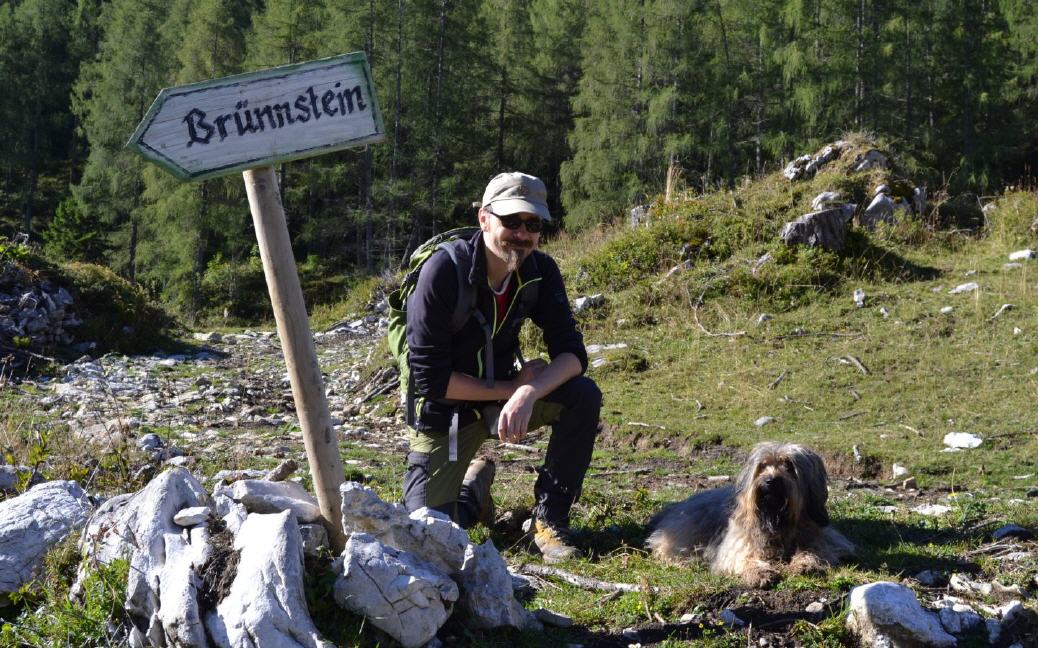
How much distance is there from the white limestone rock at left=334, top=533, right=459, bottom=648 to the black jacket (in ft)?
4.22

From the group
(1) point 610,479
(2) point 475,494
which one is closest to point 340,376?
(1) point 610,479

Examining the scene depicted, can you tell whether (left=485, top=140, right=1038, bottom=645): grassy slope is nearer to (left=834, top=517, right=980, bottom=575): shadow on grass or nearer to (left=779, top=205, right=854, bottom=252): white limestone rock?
(left=834, top=517, right=980, bottom=575): shadow on grass

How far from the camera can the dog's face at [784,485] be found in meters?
4.43

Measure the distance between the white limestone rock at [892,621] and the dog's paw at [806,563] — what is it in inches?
26.9

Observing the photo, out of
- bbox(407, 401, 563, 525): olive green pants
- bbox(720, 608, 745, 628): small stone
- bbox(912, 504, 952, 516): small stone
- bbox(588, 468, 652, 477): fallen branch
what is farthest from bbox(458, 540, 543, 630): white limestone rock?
bbox(588, 468, 652, 477): fallen branch

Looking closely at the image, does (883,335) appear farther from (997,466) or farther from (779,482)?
(779,482)

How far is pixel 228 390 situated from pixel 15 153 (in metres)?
42.0

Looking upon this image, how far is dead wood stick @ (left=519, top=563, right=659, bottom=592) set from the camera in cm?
404

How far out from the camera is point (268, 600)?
2941mm

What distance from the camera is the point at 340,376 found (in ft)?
39.1

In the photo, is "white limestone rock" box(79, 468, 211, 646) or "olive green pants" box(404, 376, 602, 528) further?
"olive green pants" box(404, 376, 602, 528)

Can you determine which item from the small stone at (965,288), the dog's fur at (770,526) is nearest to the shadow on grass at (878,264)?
the small stone at (965,288)

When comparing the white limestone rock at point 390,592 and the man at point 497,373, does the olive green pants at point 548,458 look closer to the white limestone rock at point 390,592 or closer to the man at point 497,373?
the man at point 497,373

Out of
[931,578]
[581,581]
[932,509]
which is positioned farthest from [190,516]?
[932,509]
